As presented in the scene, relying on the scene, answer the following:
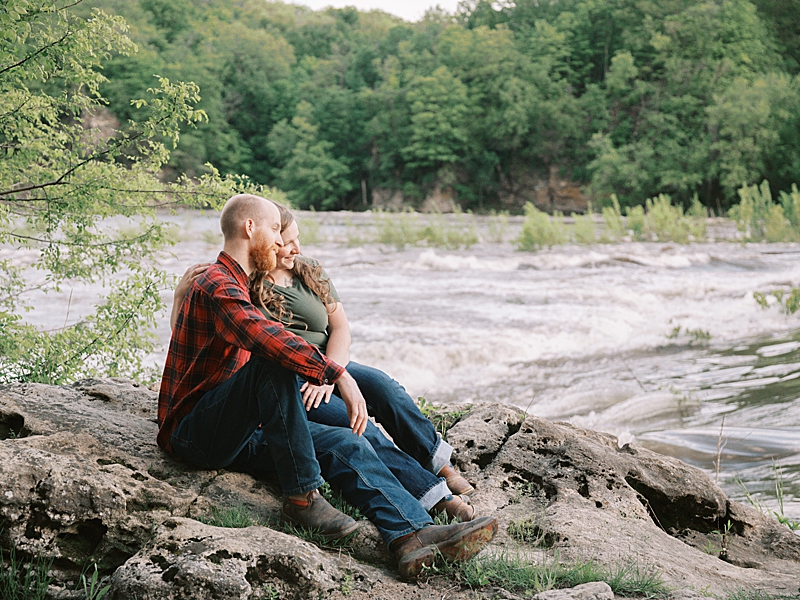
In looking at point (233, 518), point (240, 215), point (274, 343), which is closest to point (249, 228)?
point (240, 215)

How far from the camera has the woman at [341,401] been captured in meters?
2.88

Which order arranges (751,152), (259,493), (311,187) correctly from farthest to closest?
(311,187), (751,152), (259,493)

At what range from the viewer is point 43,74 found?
4418 millimetres

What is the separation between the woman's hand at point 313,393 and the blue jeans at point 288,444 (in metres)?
0.10

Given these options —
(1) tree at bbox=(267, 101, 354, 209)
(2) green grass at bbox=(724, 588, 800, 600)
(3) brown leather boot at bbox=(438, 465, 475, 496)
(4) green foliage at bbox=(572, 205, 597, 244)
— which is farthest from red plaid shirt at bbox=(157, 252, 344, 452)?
(1) tree at bbox=(267, 101, 354, 209)

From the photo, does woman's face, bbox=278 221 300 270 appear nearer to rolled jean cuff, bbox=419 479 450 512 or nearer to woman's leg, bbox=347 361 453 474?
woman's leg, bbox=347 361 453 474

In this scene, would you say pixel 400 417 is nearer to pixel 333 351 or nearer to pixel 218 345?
pixel 333 351

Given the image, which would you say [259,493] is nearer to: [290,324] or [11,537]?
[290,324]

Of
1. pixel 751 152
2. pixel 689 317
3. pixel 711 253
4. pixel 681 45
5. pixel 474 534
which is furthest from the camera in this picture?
pixel 681 45

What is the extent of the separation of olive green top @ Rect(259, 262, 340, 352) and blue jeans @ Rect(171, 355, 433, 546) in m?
0.42

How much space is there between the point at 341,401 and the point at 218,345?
0.58 m

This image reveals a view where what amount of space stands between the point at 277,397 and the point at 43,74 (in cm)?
306

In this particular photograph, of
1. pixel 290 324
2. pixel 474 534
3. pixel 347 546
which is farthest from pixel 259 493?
pixel 474 534

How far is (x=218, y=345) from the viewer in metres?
2.77
